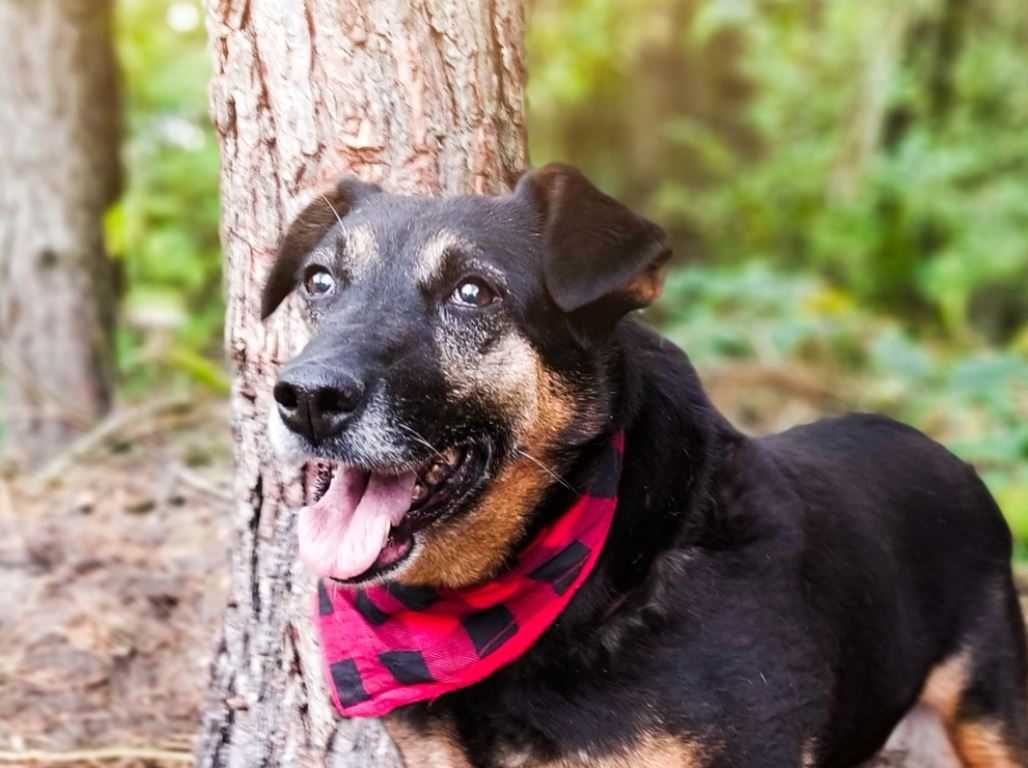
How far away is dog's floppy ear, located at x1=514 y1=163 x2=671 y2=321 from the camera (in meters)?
3.35

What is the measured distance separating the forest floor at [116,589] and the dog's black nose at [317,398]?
141cm

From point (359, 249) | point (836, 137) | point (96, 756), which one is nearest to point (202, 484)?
point (96, 756)

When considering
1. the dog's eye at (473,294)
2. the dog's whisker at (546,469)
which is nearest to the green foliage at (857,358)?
the dog's whisker at (546,469)

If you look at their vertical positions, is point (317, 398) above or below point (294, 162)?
below

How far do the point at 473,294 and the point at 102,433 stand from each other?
4.77m

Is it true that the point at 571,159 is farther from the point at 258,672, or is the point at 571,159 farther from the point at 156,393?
the point at 258,672

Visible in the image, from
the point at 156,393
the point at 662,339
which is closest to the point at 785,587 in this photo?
the point at 662,339

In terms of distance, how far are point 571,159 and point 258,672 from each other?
13926 millimetres

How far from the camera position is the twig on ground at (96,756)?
4.39m

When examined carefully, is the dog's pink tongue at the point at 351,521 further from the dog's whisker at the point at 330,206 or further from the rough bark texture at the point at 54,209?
the rough bark texture at the point at 54,209

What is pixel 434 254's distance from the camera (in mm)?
3498

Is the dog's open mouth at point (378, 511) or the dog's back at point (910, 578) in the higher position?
the dog's open mouth at point (378, 511)

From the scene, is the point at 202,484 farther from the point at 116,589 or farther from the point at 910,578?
the point at 910,578

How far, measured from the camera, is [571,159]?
→ 1733 cm
